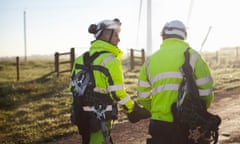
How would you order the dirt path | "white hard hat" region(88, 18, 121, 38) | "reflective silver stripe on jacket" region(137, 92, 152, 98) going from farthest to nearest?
the dirt path, "white hard hat" region(88, 18, 121, 38), "reflective silver stripe on jacket" region(137, 92, 152, 98)

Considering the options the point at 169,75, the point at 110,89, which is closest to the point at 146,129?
the point at 110,89

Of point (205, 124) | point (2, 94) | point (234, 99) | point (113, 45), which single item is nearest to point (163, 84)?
point (205, 124)

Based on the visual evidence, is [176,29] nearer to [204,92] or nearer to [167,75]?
[167,75]

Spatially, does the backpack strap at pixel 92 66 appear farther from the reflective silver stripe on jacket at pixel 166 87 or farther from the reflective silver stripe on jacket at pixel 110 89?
the reflective silver stripe on jacket at pixel 166 87

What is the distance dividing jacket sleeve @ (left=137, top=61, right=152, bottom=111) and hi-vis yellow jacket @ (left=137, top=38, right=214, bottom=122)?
15cm

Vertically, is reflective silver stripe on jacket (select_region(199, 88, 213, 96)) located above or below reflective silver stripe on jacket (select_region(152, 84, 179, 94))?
below

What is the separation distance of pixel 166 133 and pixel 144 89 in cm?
68

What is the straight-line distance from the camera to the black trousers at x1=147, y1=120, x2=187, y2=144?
4457 mm

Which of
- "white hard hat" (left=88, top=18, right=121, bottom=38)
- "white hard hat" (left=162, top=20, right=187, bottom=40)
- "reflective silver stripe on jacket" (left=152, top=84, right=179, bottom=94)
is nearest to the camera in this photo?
"reflective silver stripe on jacket" (left=152, top=84, right=179, bottom=94)

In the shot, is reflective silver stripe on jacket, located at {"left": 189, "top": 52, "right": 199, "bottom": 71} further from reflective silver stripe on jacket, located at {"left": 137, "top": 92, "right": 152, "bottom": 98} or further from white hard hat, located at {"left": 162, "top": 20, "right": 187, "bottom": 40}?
reflective silver stripe on jacket, located at {"left": 137, "top": 92, "right": 152, "bottom": 98}

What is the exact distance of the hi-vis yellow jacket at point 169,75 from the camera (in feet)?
14.8

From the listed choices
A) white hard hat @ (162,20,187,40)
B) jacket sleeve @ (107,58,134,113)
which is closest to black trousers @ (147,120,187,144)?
jacket sleeve @ (107,58,134,113)

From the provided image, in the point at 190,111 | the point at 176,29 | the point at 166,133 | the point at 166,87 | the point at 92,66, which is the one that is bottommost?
the point at 166,133

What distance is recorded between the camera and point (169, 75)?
4.53 m
